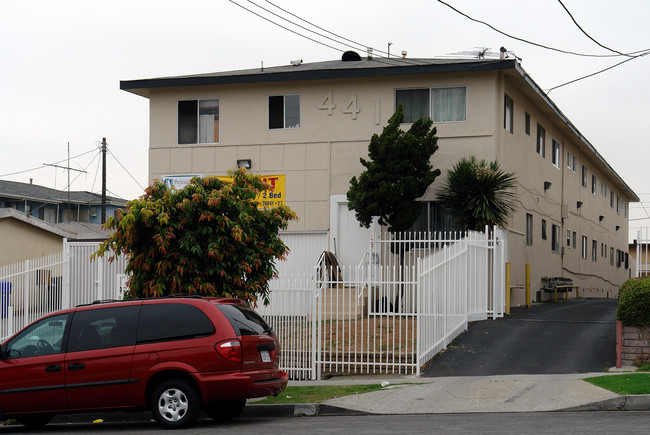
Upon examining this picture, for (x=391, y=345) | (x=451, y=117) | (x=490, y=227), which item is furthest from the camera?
(x=451, y=117)

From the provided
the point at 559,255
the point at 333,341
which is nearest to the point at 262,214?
the point at 333,341

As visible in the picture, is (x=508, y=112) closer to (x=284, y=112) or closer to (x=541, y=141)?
(x=541, y=141)

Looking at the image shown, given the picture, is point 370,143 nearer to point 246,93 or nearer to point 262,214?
point 246,93

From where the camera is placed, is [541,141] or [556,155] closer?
[541,141]

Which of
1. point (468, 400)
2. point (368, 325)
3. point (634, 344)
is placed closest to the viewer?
point (468, 400)

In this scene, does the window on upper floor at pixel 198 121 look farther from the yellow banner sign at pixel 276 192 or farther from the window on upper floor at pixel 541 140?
the window on upper floor at pixel 541 140

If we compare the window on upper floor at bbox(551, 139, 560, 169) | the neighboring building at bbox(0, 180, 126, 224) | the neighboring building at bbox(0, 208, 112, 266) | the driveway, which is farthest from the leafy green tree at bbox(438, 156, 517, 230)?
the neighboring building at bbox(0, 180, 126, 224)

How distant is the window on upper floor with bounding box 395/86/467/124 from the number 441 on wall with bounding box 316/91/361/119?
1.13 m

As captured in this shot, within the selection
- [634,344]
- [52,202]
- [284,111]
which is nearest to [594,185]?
[284,111]

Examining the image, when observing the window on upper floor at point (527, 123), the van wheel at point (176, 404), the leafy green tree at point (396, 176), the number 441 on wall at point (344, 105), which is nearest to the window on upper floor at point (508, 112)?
the window on upper floor at point (527, 123)

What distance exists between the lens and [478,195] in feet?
66.8

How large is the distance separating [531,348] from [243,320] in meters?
6.79

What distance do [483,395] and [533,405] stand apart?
0.92 meters

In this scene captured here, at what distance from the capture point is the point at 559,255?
Answer: 29.8 metres
